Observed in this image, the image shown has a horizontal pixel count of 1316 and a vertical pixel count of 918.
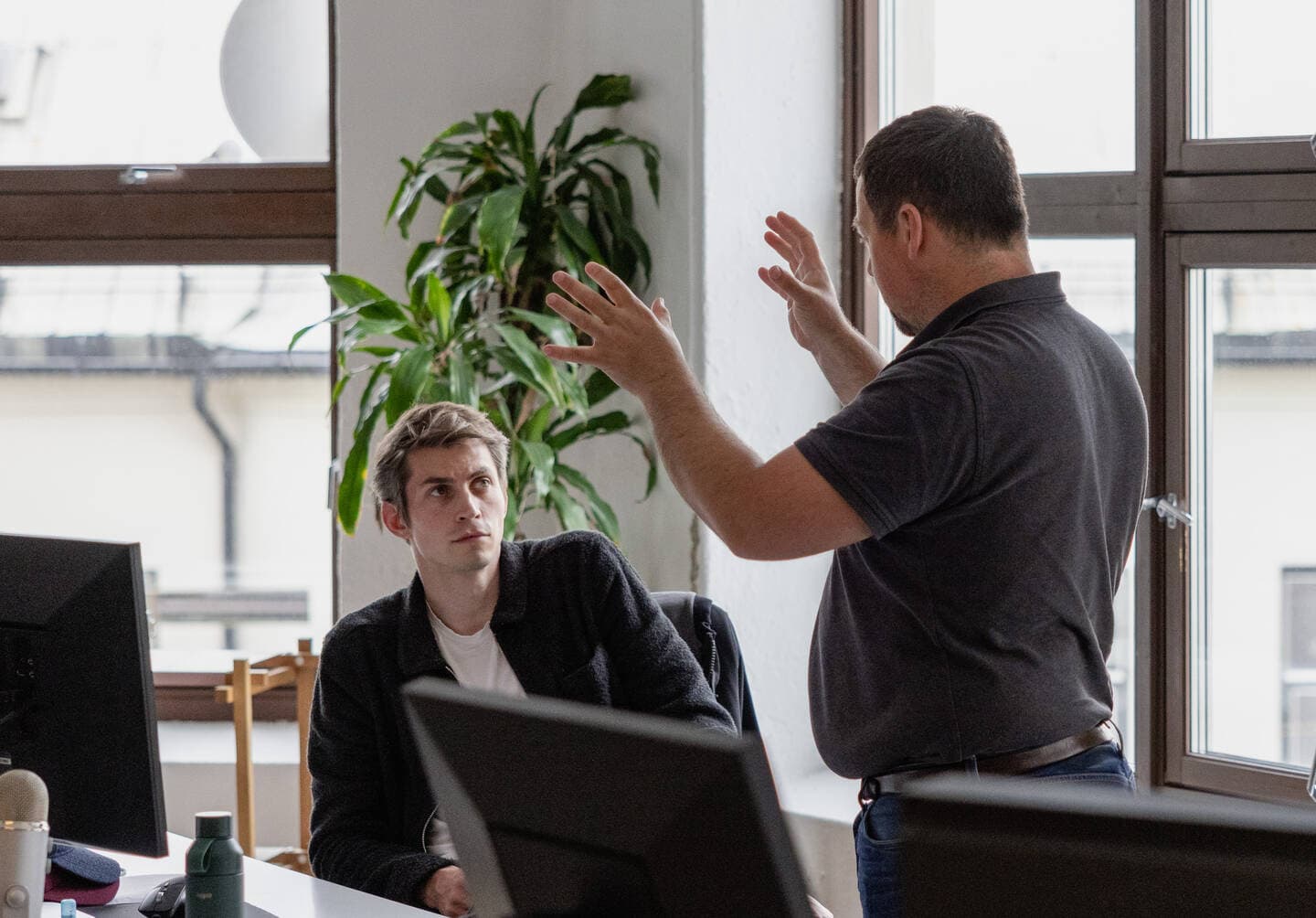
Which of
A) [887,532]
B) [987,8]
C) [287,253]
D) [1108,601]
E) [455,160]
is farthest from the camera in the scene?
[287,253]

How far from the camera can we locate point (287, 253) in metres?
3.64

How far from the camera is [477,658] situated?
2.26 metres

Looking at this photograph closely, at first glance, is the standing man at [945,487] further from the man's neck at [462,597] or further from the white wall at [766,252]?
the white wall at [766,252]

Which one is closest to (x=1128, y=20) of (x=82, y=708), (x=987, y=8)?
(x=987, y=8)

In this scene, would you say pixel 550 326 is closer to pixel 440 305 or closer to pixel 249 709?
pixel 440 305

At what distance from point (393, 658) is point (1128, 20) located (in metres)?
1.83

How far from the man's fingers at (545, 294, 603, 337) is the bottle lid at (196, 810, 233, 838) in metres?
0.62

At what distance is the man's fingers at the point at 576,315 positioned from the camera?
5.10ft

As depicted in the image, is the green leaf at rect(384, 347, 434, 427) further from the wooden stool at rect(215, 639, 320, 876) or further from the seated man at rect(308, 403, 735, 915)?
the wooden stool at rect(215, 639, 320, 876)

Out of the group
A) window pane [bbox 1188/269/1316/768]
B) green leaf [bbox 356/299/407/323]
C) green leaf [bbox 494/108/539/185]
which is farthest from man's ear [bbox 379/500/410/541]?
window pane [bbox 1188/269/1316/768]

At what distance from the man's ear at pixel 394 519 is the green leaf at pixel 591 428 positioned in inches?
28.8

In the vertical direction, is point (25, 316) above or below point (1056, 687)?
above

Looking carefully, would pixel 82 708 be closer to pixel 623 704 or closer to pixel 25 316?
pixel 623 704

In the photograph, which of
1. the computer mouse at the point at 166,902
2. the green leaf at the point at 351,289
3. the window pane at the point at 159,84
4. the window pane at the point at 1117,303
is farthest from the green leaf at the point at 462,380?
the computer mouse at the point at 166,902
